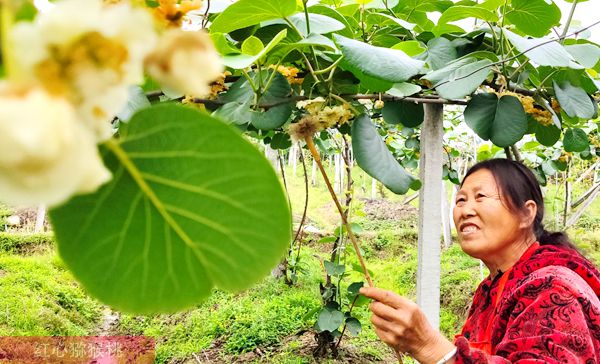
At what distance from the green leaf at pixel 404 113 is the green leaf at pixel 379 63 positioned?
0.39 meters

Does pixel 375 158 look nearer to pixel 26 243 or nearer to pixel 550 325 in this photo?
pixel 550 325

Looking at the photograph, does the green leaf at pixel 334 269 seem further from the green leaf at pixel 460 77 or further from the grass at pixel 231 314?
the green leaf at pixel 460 77

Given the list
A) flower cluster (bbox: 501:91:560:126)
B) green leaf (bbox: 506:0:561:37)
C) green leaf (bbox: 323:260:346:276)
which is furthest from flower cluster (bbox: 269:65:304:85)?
green leaf (bbox: 323:260:346:276)

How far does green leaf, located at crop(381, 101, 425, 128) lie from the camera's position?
1044 mm

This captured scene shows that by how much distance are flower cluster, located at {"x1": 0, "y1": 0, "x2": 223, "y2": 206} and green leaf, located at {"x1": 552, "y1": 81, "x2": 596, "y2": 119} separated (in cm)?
95

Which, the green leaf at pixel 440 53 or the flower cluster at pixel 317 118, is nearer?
the flower cluster at pixel 317 118

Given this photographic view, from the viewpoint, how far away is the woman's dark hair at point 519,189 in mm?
1195

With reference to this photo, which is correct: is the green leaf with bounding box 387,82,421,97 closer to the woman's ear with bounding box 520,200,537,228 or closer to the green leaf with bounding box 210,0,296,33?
the green leaf with bounding box 210,0,296,33

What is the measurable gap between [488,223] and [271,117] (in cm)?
64

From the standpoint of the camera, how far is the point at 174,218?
7.2 inches

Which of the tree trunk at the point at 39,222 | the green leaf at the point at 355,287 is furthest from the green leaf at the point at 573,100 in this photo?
the tree trunk at the point at 39,222

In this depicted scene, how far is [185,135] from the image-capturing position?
0.55 feet

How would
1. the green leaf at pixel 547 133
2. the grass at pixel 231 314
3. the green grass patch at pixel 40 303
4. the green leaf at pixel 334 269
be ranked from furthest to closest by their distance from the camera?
the green grass patch at pixel 40 303, the grass at pixel 231 314, the green leaf at pixel 334 269, the green leaf at pixel 547 133

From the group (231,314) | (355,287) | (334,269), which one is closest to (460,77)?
(355,287)
